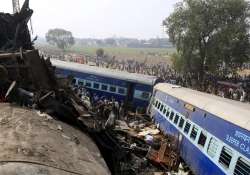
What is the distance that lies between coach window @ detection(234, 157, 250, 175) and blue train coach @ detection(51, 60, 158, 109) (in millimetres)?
19107

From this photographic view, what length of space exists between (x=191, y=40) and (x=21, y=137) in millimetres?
45317

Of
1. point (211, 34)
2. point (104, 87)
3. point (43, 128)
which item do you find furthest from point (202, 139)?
point (211, 34)

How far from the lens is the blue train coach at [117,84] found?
29.9 meters

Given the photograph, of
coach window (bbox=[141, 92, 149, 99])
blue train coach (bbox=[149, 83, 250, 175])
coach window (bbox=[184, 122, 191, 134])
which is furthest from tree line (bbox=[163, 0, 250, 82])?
coach window (bbox=[184, 122, 191, 134])

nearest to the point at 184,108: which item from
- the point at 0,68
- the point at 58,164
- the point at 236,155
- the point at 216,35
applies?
the point at 236,155

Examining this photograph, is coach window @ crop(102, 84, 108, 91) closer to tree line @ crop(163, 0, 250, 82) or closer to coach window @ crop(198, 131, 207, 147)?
coach window @ crop(198, 131, 207, 147)

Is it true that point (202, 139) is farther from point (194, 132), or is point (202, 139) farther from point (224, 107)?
point (224, 107)

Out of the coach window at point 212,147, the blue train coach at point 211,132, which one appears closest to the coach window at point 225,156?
the blue train coach at point 211,132

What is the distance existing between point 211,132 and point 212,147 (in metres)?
0.47

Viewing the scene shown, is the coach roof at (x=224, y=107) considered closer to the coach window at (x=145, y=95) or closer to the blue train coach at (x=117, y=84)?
the coach window at (x=145, y=95)

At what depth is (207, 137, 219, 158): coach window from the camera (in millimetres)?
12252

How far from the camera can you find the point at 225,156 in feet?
37.3

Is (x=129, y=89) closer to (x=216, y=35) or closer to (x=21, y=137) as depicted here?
(x=216, y=35)

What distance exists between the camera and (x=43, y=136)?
218 inches
